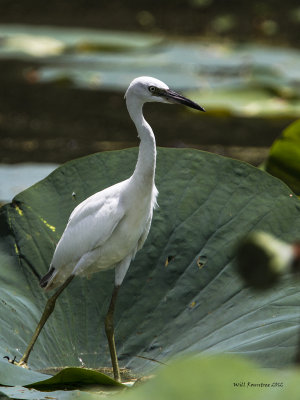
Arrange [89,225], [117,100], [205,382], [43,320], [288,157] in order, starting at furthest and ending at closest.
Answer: [117,100], [288,157], [89,225], [43,320], [205,382]

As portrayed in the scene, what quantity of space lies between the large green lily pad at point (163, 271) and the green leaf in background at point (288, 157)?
1.00 feet

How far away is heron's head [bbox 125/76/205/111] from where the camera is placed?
82.7 inches

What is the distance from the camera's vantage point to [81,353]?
198 cm

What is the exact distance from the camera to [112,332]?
200cm

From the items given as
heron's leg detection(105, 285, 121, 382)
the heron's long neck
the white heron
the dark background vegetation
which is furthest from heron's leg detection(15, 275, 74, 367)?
the dark background vegetation

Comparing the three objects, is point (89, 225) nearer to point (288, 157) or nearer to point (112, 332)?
point (112, 332)

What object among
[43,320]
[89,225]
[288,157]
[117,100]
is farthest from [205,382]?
[117,100]

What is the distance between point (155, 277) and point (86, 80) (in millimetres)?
3582

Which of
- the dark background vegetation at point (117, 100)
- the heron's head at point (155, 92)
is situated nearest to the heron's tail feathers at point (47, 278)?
the heron's head at point (155, 92)

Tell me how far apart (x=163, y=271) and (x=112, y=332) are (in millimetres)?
208

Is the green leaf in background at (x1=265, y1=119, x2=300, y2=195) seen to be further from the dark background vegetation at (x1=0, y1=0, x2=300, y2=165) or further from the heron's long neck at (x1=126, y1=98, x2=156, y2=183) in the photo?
the dark background vegetation at (x1=0, y1=0, x2=300, y2=165)

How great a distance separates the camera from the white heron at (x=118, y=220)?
81.7 inches

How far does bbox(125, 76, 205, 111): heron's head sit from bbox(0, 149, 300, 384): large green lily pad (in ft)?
0.52

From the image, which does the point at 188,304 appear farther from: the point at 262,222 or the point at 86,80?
the point at 86,80
